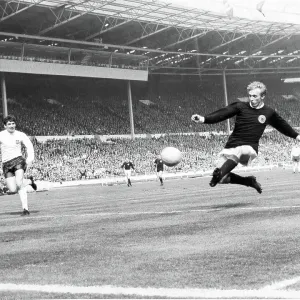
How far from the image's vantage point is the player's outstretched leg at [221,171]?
440 inches

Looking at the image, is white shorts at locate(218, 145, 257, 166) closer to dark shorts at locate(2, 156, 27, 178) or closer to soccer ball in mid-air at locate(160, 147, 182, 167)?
soccer ball in mid-air at locate(160, 147, 182, 167)

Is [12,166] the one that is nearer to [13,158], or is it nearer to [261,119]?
[13,158]

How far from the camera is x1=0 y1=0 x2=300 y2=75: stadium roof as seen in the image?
5512cm

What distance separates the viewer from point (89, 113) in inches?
2517

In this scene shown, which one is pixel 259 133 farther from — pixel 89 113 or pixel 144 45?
pixel 144 45

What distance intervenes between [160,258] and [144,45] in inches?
2493

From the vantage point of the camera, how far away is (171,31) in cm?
6700

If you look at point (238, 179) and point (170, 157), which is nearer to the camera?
point (238, 179)

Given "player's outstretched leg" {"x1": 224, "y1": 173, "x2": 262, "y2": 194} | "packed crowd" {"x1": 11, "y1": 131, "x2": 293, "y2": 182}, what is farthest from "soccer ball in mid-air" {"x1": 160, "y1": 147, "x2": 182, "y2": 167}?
"packed crowd" {"x1": 11, "y1": 131, "x2": 293, "y2": 182}

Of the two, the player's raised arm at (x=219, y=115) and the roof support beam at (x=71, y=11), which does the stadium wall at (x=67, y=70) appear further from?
the player's raised arm at (x=219, y=115)

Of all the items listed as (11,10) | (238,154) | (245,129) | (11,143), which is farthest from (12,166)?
(11,10)

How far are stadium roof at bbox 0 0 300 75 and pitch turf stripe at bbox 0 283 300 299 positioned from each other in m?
47.0

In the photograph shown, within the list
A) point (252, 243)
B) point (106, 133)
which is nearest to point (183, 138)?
point (106, 133)

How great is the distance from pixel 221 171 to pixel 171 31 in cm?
5718
